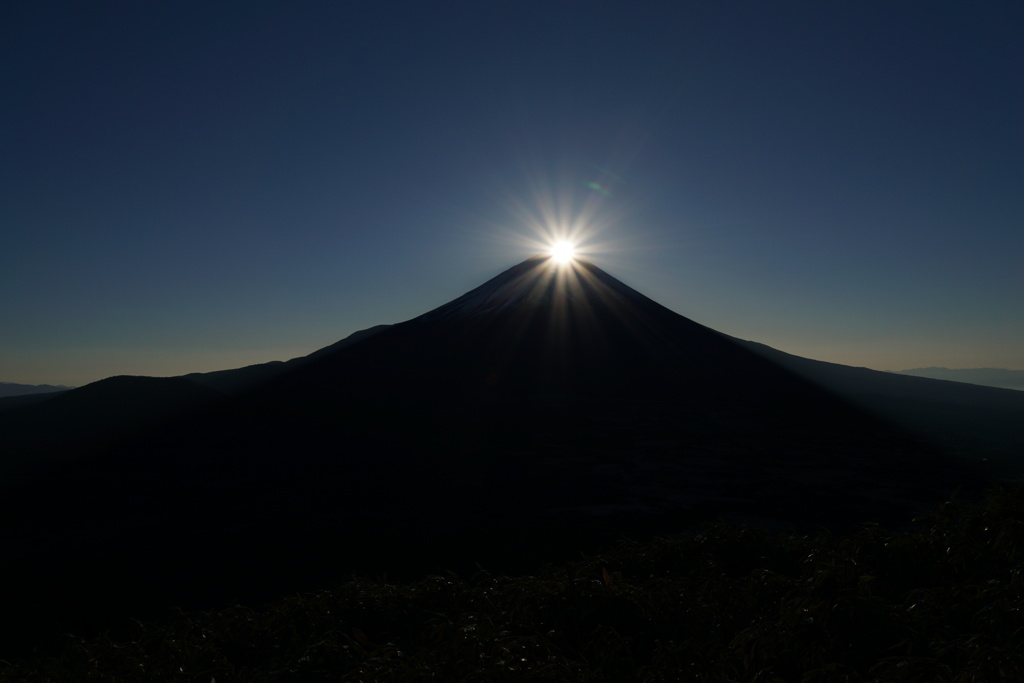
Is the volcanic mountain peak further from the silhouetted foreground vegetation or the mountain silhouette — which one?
the silhouetted foreground vegetation

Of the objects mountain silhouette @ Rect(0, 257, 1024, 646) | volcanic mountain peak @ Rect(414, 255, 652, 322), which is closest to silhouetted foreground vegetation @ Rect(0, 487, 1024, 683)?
mountain silhouette @ Rect(0, 257, 1024, 646)

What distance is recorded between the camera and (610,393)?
84.9 m

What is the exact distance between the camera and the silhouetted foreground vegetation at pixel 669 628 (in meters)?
4.96

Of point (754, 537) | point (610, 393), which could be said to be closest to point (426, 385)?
point (610, 393)

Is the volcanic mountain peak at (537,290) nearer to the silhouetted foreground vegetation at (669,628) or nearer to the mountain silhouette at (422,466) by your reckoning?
the mountain silhouette at (422,466)

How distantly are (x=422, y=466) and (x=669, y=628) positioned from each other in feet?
133

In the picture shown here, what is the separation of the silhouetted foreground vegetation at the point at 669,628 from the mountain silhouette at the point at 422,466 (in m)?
10.3

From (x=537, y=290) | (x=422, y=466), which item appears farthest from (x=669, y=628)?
(x=537, y=290)

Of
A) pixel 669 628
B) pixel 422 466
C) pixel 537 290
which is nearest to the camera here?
pixel 669 628

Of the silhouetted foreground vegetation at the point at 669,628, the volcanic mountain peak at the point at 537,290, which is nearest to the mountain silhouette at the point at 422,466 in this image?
the silhouetted foreground vegetation at the point at 669,628

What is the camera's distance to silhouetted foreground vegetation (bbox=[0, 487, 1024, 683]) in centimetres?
496

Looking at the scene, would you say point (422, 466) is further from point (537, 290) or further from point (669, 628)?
point (537, 290)

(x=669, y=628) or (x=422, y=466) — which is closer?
(x=669, y=628)

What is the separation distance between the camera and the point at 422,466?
45.6 metres
